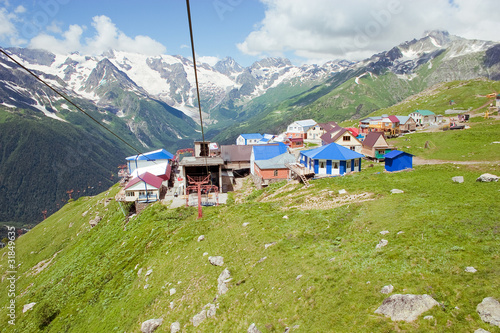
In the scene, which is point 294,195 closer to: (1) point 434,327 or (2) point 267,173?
(2) point 267,173

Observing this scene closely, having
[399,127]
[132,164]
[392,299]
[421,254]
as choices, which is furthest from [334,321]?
[399,127]

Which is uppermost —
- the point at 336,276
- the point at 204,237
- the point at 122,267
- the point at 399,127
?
the point at 399,127

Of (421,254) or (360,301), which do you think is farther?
(421,254)

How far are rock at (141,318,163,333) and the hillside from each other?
588 mm

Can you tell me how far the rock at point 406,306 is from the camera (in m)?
10.0

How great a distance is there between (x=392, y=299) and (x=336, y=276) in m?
3.43

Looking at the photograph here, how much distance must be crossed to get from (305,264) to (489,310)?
29.5 ft

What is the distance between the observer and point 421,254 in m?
13.7

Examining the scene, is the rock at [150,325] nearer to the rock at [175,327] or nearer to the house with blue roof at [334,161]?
the rock at [175,327]

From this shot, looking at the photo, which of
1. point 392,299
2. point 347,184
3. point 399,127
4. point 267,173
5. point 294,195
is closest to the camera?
point 392,299

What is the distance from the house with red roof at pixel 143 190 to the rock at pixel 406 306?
46.1 meters

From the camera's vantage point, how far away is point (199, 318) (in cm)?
1546

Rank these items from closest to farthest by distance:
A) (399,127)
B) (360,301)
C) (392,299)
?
(392,299) < (360,301) < (399,127)

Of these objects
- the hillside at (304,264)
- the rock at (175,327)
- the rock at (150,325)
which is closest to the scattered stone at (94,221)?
the hillside at (304,264)
